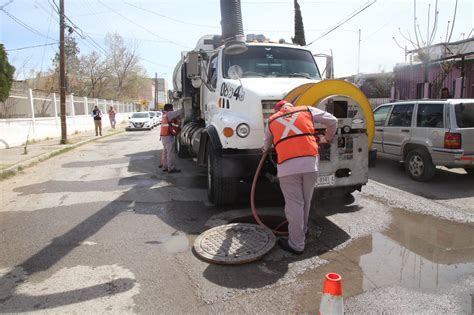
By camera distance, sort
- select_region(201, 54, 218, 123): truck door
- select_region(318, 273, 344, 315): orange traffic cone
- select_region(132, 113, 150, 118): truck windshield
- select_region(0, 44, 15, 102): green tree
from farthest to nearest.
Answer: select_region(132, 113, 150, 118): truck windshield
select_region(0, 44, 15, 102): green tree
select_region(201, 54, 218, 123): truck door
select_region(318, 273, 344, 315): orange traffic cone

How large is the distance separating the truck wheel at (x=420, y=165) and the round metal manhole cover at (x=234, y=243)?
4.49 m

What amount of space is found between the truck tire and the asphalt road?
0.21 meters

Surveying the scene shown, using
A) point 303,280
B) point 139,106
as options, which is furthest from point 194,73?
point 139,106

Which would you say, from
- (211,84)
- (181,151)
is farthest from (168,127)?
(181,151)

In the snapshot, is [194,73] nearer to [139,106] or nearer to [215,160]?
[215,160]

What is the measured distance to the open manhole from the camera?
479 centimetres

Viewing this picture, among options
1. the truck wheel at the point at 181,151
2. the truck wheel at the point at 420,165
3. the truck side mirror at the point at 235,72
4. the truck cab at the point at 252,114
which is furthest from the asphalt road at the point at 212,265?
the truck wheel at the point at 181,151

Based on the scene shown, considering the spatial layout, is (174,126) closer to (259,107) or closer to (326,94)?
(259,107)

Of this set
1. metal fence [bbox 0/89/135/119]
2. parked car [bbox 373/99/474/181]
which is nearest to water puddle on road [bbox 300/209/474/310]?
parked car [bbox 373/99/474/181]

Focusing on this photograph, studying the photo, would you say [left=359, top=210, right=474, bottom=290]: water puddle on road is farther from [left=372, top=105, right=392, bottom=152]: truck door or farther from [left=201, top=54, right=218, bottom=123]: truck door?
[left=372, top=105, right=392, bottom=152]: truck door

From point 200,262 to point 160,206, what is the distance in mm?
2320

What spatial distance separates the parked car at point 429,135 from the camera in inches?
261

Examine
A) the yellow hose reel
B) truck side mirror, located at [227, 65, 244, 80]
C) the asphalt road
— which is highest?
truck side mirror, located at [227, 65, 244, 80]

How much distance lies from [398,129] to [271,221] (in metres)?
4.70
